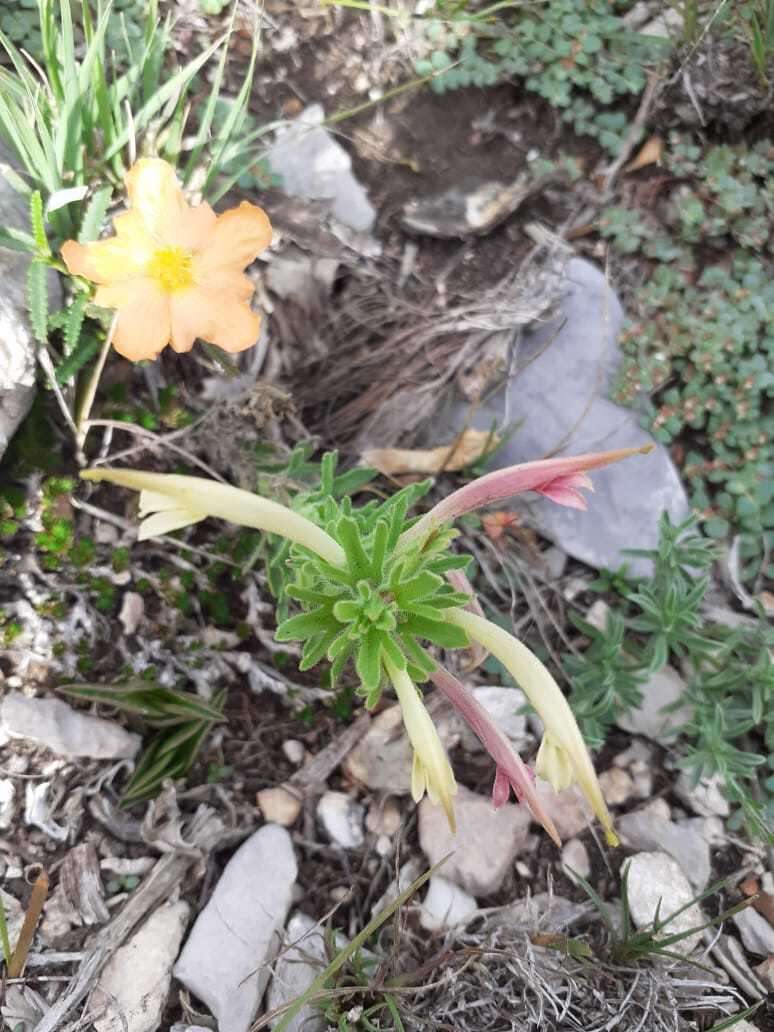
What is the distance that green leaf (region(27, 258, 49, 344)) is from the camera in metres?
2.32

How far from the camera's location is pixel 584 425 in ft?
10.7

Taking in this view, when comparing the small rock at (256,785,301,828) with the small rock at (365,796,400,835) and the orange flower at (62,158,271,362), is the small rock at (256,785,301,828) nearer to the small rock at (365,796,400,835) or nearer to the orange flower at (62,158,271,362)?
the small rock at (365,796,400,835)

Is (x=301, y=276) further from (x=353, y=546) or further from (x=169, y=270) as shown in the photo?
(x=353, y=546)

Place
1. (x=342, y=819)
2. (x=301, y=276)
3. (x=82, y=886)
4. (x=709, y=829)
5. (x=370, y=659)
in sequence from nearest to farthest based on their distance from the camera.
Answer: (x=370, y=659) < (x=82, y=886) < (x=342, y=819) < (x=709, y=829) < (x=301, y=276)

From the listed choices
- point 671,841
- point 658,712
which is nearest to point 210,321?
point 658,712

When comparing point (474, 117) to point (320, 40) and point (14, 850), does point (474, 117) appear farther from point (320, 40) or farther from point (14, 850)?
point (14, 850)

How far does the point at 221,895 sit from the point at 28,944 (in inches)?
19.8

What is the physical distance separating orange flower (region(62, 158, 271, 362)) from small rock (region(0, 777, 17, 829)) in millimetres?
1199

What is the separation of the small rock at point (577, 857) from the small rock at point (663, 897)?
5.5 inches

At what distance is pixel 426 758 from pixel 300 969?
3.29 ft

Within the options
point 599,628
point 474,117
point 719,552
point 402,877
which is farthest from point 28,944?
point 474,117

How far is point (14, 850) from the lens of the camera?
2.39 m

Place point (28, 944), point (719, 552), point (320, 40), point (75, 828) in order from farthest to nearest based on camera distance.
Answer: point (320, 40) < point (719, 552) < point (75, 828) < point (28, 944)

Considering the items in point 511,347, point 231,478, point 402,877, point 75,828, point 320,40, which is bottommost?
point 402,877
